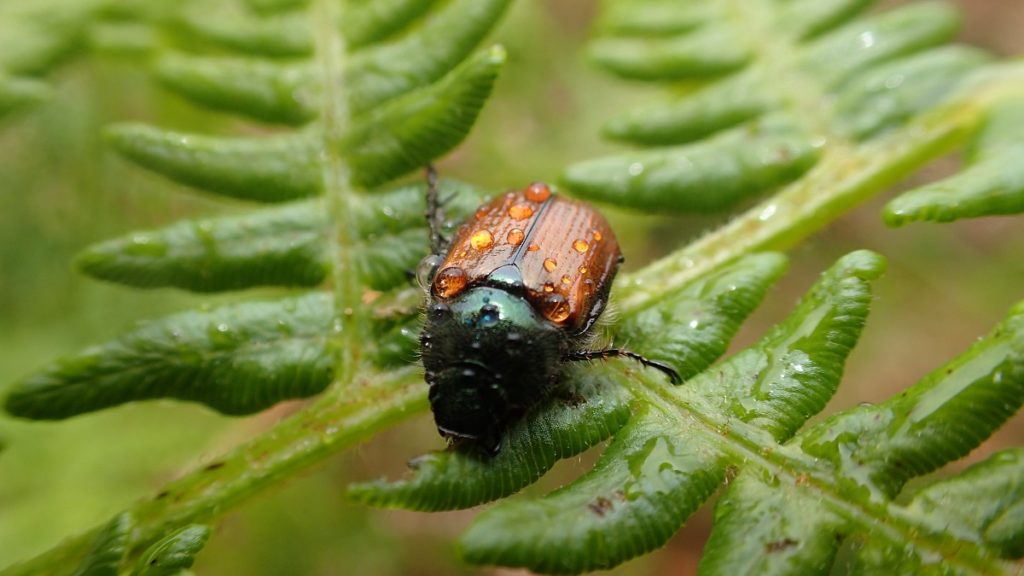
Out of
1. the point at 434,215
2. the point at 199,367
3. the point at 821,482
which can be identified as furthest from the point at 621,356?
the point at 199,367

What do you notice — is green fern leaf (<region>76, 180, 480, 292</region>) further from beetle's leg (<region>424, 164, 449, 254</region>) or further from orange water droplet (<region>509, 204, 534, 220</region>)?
orange water droplet (<region>509, 204, 534, 220</region>)

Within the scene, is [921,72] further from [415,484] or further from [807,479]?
[415,484]

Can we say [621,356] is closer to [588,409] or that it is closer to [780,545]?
[588,409]

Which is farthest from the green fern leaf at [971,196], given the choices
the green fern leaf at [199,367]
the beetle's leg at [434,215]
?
the green fern leaf at [199,367]

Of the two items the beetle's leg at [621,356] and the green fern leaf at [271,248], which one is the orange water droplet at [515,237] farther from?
the beetle's leg at [621,356]

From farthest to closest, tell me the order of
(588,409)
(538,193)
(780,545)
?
(538,193) < (588,409) < (780,545)
